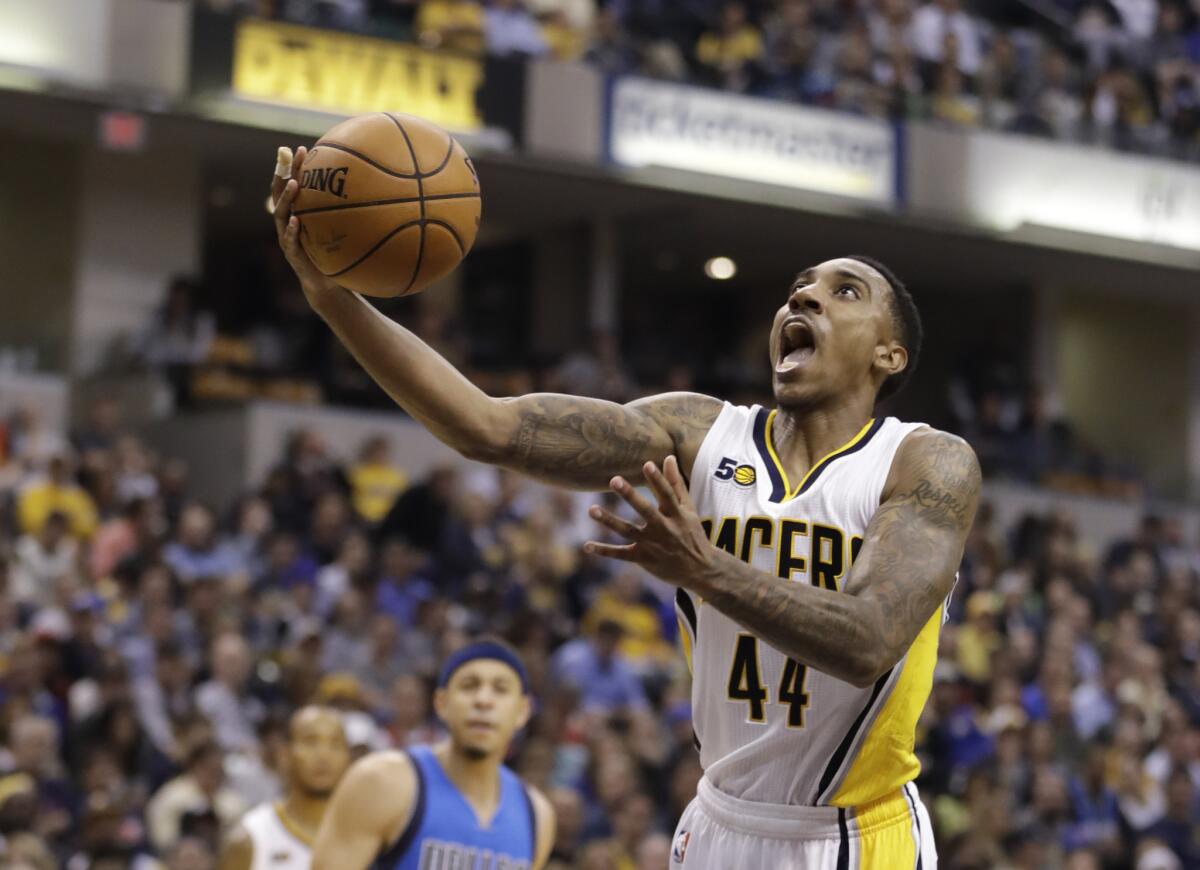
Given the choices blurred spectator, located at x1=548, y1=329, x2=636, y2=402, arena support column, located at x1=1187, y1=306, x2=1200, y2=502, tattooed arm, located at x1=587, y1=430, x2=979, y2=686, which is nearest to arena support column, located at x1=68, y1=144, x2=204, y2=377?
blurred spectator, located at x1=548, y1=329, x2=636, y2=402

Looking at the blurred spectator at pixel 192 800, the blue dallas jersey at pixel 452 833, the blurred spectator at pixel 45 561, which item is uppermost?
the blurred spectator at pixel 45 561

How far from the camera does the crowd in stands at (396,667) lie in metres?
9.95

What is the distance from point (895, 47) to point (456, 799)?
15.9m

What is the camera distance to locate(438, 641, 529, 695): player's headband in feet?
22.1

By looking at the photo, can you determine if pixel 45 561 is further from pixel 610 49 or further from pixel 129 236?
→ pixel 610 49

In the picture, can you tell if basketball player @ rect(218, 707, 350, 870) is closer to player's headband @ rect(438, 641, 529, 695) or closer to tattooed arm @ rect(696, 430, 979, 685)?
player's headband @ rect(438, 641, 529, 695)

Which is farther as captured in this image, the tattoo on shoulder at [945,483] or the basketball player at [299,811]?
the basketball player at [299,811]

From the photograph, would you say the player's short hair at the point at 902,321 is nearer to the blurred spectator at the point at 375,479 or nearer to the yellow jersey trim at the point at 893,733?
the yellow jersey trim at the point at 893,733

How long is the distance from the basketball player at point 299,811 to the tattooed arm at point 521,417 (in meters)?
2.90

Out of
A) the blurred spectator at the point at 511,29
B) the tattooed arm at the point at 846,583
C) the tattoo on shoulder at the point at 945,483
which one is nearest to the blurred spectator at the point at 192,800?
Answer: the tattoo on shoulder at the point at 945,483

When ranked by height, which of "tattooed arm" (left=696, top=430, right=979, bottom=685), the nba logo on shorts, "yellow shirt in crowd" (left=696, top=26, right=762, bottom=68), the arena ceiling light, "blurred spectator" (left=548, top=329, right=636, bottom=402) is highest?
"yellow shirt in crowd" (left=696, top=26, right=762, bottom=68)

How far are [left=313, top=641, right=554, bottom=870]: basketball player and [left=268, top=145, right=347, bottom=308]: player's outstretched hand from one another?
2425 millimetres

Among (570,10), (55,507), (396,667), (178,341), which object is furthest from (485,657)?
(570,10)

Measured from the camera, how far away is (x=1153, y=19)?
23.8 metres
